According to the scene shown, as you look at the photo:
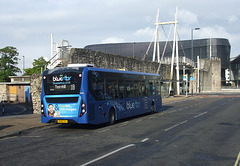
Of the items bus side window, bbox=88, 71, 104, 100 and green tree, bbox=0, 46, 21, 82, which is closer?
bus side window, bbox=88, 71, 104, 100

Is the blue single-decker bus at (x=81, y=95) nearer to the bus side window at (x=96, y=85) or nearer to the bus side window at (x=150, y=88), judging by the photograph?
the bus side window at (x=96, y=85)

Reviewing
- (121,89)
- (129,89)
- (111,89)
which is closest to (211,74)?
(129,89)

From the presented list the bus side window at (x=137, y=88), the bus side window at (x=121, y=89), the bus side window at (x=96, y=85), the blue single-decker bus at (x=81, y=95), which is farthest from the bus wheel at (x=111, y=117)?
the bus side window at (x=137, y=88)

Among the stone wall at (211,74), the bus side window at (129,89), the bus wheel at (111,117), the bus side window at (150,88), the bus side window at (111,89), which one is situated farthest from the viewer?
the stone wall at (211,74)

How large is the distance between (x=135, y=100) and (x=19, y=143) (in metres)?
8.96

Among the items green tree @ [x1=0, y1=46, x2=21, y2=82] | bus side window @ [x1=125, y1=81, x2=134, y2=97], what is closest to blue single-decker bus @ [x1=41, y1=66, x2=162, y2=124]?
bus side window @ [x1=125, y1=81, x2=134, y2=97]

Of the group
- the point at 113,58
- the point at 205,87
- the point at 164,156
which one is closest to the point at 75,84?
the point at 164,156

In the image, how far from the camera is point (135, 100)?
709 inches

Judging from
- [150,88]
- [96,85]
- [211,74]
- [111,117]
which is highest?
[211,74]

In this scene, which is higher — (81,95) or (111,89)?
(111,89)

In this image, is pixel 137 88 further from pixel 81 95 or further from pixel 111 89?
pixel 81 95

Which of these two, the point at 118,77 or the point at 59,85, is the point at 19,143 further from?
the point at 118,77

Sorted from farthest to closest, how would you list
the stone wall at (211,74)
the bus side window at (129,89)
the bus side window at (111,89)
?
the stone wall at (211,74) → the bus side window at (129,89) → the bus side window at (111,89)

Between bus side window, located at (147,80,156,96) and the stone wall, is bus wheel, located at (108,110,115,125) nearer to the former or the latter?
bus side window, located at (147,80,156,96)
